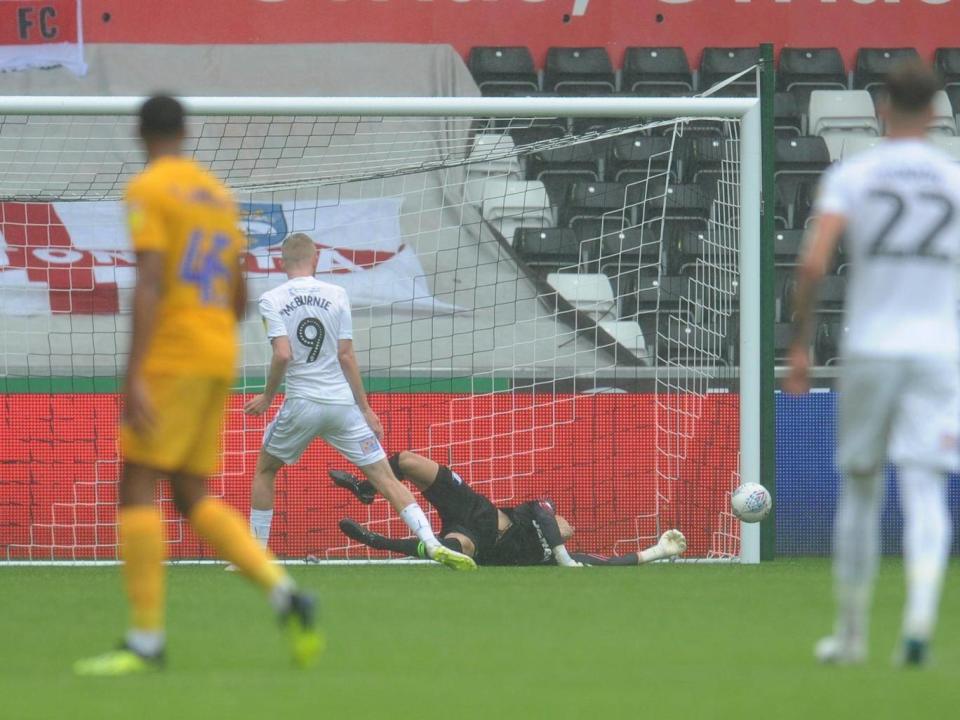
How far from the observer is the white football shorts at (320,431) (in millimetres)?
9172

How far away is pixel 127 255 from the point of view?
11430 millimetres

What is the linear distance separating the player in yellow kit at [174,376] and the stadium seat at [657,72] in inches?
402

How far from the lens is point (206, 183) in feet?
15.8

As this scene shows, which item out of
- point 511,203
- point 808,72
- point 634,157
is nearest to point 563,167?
point 634,157

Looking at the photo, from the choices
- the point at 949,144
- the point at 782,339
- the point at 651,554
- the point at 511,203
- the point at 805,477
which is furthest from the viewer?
the point at 949,144

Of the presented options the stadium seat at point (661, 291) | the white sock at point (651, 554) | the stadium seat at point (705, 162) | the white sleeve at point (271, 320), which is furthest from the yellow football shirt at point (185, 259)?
the stadium seat at point (705, 162)

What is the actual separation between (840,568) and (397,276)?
7.24 meters

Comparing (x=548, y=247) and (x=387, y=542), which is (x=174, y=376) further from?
(x=548, y=247)

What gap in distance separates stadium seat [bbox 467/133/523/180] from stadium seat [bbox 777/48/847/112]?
3.32 m

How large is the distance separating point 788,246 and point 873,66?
3.04m

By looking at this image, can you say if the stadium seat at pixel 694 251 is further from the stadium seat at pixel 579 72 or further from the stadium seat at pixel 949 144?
the stadium seat at pixel 949 144

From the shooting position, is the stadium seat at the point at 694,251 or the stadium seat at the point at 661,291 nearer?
the stadium seat at the point at 694,251

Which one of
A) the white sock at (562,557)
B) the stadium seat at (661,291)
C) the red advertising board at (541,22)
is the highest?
the red advertising board at (541,22)

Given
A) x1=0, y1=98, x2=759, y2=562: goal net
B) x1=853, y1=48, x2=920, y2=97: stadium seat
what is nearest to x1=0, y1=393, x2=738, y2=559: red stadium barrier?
x1=0, y1=98, x2=759, y2=562: goal net
